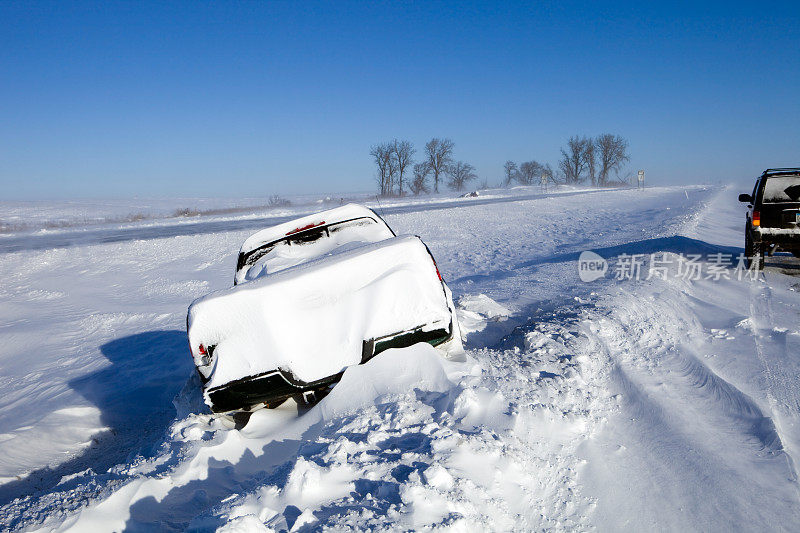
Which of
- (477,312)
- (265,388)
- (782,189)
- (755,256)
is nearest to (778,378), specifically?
(477,312)

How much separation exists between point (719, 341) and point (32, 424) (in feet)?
24.4

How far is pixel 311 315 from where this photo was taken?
3.38 metres

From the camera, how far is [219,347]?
132 inches

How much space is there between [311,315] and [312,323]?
0.06 meters

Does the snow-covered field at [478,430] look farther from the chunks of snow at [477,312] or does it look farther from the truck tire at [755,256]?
the truck tire at [755,256]

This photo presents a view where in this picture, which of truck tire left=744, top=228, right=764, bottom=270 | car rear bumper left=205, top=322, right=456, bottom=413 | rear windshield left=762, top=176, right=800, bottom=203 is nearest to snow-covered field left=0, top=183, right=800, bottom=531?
car rear bumper left=205, top=322, right=456, bottom=413

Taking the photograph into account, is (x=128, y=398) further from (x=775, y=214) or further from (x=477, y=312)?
(x=775, y=214)

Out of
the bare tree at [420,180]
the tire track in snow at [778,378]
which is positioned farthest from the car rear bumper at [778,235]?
the bare tree at [420,180]

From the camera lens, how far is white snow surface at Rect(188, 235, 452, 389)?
3.31 m

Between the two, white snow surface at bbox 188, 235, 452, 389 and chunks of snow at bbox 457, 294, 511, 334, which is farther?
chunks of snow at bbox 457, 294, 511, 334

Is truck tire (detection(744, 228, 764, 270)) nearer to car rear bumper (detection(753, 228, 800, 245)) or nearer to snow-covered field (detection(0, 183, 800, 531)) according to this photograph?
car rear bumper (detection(753, 228, 800, 245))

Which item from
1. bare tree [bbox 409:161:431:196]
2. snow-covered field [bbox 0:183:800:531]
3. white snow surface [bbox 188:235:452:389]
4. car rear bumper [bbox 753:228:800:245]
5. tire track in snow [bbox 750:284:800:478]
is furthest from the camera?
bare tree [bbox 409:161:431:196]

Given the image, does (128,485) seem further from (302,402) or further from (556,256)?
(556,256)

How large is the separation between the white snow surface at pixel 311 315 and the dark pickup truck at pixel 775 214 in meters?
8.03
